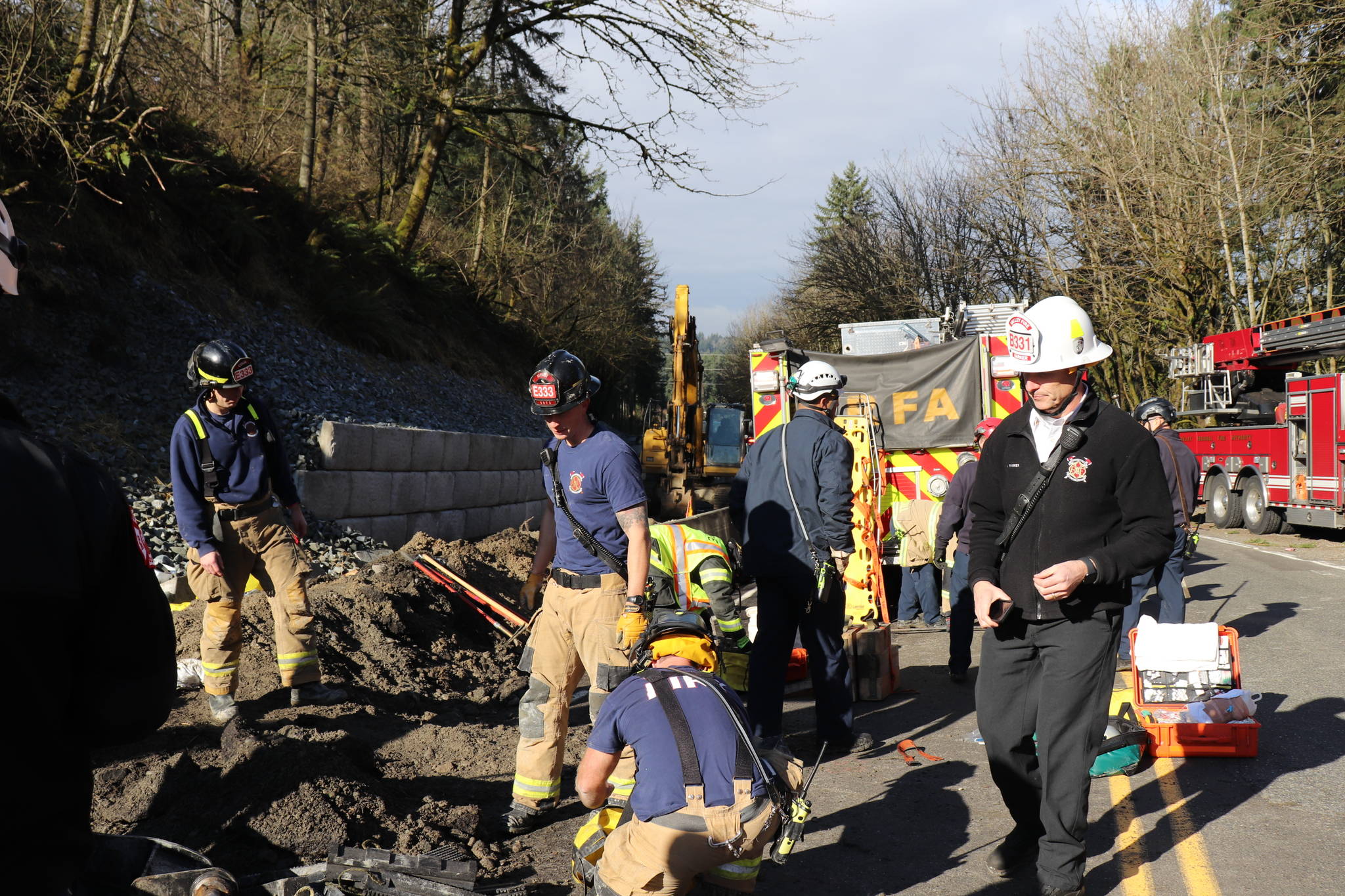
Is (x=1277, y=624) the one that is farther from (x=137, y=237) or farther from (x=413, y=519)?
(x=137, y=237)

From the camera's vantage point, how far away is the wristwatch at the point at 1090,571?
3516 mm

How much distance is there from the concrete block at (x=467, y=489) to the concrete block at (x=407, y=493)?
2.40 ft

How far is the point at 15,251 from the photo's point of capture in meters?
1.78

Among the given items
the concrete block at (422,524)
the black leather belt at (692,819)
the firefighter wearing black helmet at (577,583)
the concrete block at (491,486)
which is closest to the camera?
the black leather belt at (692,819)

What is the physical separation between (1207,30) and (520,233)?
1948 centimetres

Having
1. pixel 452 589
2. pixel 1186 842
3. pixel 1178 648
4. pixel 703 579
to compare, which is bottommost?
pixel 1186 842

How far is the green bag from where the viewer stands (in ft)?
17.2

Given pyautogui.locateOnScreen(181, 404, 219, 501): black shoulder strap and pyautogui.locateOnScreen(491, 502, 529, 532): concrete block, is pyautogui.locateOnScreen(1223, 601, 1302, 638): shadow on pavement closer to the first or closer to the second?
pyautogui.locateOnScreen(491, 502, 529, 532): concrete block

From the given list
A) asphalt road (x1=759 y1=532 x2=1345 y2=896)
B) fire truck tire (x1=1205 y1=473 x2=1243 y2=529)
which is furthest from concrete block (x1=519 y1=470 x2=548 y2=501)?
fire truck tire (x1=1205 y1=473 x2=1243 y2=529)

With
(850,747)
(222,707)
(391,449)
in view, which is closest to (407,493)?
(391,449)

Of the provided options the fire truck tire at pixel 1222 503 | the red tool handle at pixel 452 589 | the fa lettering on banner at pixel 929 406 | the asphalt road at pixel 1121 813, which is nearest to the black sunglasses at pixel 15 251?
the asphalt road at pixel 1121 813

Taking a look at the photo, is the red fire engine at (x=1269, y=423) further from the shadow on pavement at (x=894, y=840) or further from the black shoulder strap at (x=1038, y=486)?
the black shoulder strap at (x=1038, y=486)

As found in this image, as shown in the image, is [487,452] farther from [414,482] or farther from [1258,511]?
[1258,511]

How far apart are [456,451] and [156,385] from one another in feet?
10.3
